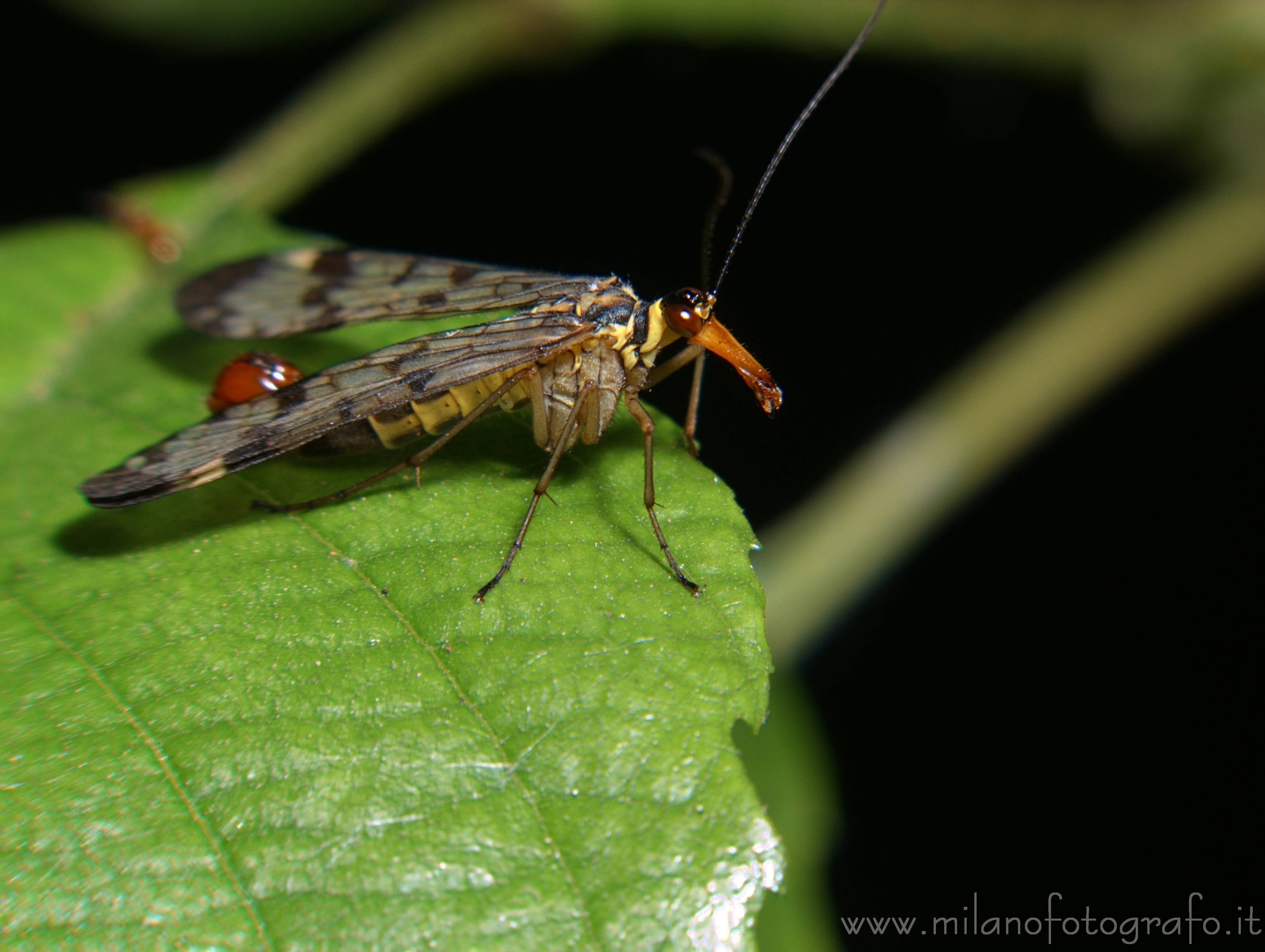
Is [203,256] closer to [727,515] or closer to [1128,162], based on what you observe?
[727,515]

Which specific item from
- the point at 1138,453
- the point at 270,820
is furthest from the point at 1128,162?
the point at 270,820

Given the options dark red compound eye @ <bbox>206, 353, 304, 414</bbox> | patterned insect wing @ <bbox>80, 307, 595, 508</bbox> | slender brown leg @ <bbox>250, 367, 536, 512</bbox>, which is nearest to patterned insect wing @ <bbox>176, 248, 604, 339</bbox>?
patterned insect wing @ <bbox>80, 307, 595, 508</bbox>

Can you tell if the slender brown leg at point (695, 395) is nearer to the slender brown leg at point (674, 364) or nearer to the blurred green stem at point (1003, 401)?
the slender brown leg at point (674, 364)

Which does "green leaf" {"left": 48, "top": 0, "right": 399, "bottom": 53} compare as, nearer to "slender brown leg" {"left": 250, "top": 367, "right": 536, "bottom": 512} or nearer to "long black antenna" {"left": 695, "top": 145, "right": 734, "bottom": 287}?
"long black antenna" {"left": 695, "top": 145, "right": 734, "bottom": 287}

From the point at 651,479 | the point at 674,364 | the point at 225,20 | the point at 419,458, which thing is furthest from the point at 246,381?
the point at 225,20

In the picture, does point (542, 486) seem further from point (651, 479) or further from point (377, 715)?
point (377, 715)
